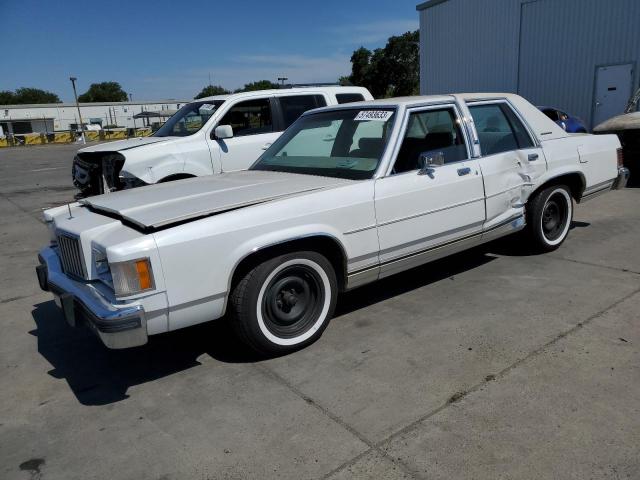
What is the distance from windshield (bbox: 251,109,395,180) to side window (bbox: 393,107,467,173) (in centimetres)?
20

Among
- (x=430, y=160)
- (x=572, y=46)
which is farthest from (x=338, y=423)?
(x=572, y=46)

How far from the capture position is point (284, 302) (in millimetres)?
3520

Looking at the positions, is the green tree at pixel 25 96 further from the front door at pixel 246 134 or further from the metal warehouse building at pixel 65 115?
the front door at pixel 246 134

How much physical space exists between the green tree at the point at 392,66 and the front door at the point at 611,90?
59145 mm

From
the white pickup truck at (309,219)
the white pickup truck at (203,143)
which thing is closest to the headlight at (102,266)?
the white pickup truck at (309,219)

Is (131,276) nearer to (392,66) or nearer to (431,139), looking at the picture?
(431,139)

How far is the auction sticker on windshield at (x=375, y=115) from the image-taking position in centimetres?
413

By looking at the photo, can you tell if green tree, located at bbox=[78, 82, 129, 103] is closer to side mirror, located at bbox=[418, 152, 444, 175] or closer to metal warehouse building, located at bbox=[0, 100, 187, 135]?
metal warehouse building, located at bbox=[0, 100, 187, 135]

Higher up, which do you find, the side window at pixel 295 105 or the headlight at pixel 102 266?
the side window at pixel 295 105

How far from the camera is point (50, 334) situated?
420cm

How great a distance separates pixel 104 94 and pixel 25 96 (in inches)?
640

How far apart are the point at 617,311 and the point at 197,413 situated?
3.15 meters

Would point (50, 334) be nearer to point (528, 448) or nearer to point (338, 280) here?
point (338, 280)

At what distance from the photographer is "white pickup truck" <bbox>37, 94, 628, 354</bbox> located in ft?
9.71
